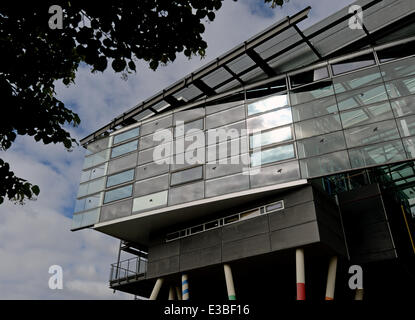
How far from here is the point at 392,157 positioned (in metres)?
18.6

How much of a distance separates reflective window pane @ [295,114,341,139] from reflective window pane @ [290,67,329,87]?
122 inches

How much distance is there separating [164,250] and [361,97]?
14368mm

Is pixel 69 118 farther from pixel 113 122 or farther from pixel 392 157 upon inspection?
pixel 113 122

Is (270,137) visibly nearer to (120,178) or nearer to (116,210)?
(120,178)

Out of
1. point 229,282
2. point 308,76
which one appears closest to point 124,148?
point 229,282

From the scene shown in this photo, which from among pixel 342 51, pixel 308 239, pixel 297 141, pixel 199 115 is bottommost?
pixel 308 239

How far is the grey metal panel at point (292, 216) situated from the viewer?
19.1m

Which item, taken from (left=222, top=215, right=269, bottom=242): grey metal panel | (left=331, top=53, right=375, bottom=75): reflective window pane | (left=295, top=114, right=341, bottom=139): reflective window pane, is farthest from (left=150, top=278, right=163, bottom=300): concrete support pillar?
(left=331, top=53, right=375, bottom=75): reflective window pane

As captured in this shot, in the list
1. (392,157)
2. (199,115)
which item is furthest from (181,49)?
(199,115)

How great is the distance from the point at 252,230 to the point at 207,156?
5.27 meters

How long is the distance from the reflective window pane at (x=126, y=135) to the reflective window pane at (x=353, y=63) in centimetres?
1379

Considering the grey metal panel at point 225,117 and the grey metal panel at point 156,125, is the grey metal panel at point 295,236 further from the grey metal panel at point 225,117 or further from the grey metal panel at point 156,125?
the grey metal panel at point 156,125

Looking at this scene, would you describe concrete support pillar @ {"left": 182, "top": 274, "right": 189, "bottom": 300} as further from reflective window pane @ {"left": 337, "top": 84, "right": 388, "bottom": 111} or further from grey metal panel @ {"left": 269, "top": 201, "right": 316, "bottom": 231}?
reflective window pane @ {"left": 337, "top": 84, "right": 388, "bottom": 111}

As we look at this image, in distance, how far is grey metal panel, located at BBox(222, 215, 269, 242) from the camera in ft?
66.8
